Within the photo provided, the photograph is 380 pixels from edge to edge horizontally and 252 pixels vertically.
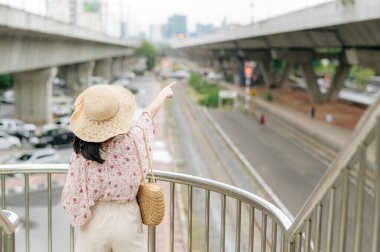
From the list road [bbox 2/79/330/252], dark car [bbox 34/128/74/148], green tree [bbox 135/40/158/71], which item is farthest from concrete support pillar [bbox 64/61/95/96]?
green tree [bbox 135/40/158/71]

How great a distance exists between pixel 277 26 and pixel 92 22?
61.9m

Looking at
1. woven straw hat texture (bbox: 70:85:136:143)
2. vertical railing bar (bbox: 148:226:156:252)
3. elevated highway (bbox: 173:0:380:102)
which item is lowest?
vertical railing bar (bbox: 148:226:156:252)

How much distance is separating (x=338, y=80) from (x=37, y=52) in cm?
2022

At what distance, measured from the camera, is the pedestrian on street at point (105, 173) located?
2.99m

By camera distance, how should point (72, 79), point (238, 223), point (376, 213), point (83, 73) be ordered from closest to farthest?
1. point (376, 213)
2. point (238, 223)
3. point (83, 73)
4. point (72, 79)

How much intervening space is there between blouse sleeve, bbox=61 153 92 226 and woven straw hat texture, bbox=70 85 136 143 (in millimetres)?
158

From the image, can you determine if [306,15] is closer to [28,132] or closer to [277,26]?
[277,26]

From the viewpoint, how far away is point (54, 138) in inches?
997

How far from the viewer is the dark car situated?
25.2 metres

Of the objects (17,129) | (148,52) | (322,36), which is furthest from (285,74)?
(148,52)

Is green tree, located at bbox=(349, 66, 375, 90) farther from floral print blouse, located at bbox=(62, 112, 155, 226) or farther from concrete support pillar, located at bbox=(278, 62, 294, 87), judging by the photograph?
floral print blouse, located at bbox=(62, 112, 155, 226)

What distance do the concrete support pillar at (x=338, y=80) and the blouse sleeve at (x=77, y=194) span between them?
34.6 m

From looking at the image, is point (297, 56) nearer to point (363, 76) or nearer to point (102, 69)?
point (363, 76)

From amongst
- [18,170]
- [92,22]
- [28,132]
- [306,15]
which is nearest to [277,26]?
[306,15]
